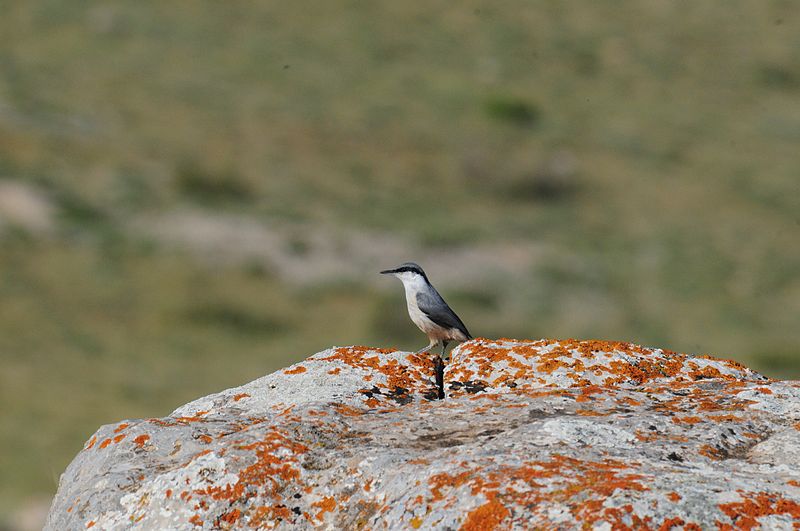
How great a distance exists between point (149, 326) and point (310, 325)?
4.86 metres

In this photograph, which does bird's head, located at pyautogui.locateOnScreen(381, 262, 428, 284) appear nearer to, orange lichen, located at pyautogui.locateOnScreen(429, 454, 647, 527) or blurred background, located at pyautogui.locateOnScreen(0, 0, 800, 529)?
orange lichen, located at pyautogui.locateOnScreen(429, 454, 647, 527)

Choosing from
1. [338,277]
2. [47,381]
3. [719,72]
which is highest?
[719,72]

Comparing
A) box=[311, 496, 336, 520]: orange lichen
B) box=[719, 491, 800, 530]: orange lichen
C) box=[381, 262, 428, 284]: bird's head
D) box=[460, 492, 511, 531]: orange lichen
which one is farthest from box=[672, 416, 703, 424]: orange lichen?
box=[381, 262, 428, 284]: bird's head

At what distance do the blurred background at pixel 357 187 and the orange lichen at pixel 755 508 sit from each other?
17.6 metres

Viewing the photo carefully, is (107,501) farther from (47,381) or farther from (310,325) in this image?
(310,325)

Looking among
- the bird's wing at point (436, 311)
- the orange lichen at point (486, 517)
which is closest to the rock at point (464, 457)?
the orange lichen at point (486, 517)

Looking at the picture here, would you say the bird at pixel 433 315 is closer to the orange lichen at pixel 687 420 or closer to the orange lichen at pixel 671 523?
the orange lichen at pixel 687 420

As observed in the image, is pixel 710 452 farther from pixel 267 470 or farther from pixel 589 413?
pixel 267 470

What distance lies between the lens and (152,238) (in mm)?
38000

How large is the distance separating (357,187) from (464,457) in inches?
1464

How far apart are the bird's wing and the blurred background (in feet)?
38.3

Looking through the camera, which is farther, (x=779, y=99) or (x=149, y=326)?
(x=779, y=99)

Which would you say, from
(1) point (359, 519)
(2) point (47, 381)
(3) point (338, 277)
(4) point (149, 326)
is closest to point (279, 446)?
(1) point (359, 519)

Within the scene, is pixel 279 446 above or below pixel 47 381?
below
